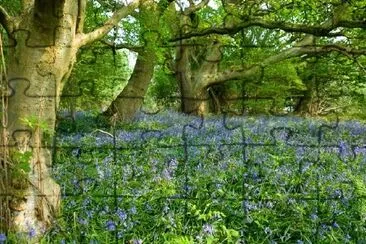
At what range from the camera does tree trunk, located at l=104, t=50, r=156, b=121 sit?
11948 mm

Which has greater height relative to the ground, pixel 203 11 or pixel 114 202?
pixel 203 11

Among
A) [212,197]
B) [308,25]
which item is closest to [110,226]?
[212,197]

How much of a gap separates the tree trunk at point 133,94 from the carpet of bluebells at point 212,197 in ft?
16.8

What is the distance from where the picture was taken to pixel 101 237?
411cm

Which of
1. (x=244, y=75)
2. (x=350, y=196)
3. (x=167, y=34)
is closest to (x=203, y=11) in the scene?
(x=244, y=75)

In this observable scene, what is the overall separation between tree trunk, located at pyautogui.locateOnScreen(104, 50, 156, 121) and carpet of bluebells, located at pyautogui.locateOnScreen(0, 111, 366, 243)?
5.11 metres

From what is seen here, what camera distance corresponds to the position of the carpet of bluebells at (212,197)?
14.1 ft

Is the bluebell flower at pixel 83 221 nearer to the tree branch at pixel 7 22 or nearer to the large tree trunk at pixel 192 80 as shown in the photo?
the tree branch at pixel 7 22

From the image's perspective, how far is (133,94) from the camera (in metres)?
12.4

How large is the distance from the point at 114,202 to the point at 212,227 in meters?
0.97

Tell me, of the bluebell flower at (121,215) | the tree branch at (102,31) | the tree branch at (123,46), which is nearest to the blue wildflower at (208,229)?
the bluebell flower at (121,215)

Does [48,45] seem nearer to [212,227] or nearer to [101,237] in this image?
[101,237]

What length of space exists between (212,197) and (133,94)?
781 centimetres

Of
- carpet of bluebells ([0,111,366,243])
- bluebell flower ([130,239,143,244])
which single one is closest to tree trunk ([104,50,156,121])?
carpet of bluebells ([0,111,366,243])
